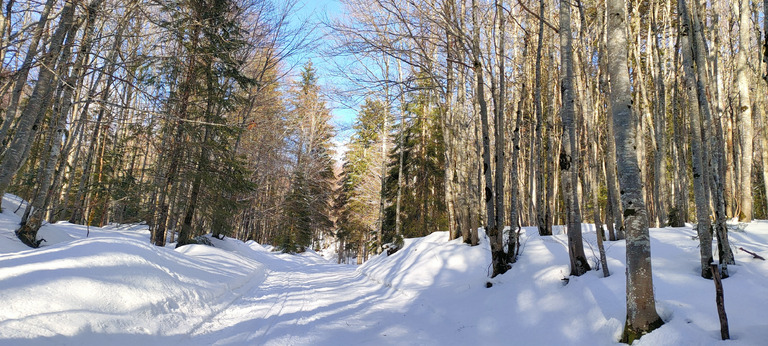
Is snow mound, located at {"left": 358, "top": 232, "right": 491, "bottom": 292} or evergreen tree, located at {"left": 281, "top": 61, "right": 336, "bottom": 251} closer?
snow mound, located at {"left": 358, "top": 232, "right": 491, "bottom": 292}

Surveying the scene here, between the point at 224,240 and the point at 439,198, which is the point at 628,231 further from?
the point at 439,198

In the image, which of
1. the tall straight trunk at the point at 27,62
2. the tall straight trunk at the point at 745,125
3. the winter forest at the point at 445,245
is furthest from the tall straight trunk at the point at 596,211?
the tall straight trunk at the point at 27,62

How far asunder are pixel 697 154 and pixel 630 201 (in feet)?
5.28

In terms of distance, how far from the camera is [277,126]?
2262 cm

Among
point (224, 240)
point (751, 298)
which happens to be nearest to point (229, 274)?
point (224, 240)

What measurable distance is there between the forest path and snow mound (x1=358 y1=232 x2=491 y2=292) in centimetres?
69

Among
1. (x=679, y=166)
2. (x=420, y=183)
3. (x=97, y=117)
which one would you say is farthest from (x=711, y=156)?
(x=97, y=117)

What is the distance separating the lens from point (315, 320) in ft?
17.5

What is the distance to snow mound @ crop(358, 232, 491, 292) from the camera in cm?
732

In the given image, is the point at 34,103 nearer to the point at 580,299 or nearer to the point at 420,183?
the point at 580,299

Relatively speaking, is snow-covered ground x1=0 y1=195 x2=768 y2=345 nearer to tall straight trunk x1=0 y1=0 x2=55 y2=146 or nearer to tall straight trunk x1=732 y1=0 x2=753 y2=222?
tall straight trunk x1=732 y1=0 x2=753 y2=222

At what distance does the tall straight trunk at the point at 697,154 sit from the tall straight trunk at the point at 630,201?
930mm

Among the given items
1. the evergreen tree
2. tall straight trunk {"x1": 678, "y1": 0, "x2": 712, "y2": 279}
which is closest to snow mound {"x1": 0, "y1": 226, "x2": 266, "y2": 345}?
tall straight trunk {"x1": 678, "y1": 0, "x2": 712, "y2": 279}

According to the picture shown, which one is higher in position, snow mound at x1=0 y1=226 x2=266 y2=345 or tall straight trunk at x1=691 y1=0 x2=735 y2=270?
tall straight trunk at x1=691 y1=0 x2=735 y2=270
